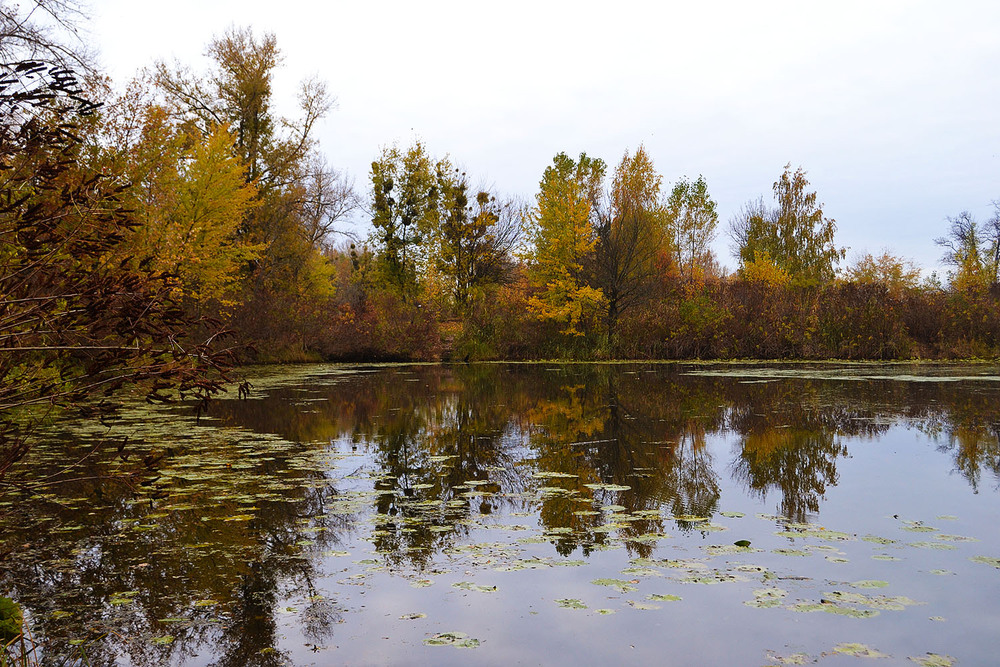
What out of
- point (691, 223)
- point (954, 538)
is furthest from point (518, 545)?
point (691, 223)

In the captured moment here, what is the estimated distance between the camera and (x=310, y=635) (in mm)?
3693

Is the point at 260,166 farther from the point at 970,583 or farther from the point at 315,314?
the point at 970,583

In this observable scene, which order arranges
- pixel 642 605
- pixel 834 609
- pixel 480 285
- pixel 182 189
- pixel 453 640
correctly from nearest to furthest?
pixel 453 640, pixel 834 609, pixel 642 605, pixel 182 189, pixel 480 285

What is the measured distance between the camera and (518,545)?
16.8ft

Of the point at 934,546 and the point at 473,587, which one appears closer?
the point at 473,587

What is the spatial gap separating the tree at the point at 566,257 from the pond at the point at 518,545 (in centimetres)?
1940

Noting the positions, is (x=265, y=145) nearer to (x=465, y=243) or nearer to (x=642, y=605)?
(x=465, y=243)

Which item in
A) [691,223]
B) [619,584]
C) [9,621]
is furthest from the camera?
[691,223]

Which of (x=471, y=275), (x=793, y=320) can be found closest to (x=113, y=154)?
(x=471, y=275)

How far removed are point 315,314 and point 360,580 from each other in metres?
25.2

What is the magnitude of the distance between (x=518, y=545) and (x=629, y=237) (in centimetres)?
2563

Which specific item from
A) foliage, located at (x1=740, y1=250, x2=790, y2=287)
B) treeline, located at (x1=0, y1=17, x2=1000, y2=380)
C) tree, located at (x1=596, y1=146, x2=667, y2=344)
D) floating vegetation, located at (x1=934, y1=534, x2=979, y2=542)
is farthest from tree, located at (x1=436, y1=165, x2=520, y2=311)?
floating vegetation, located at (x1=934, y1=534, x2=979, y2=542)

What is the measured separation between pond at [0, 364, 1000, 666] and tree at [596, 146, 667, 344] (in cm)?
1936

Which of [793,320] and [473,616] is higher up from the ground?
[793,320]
